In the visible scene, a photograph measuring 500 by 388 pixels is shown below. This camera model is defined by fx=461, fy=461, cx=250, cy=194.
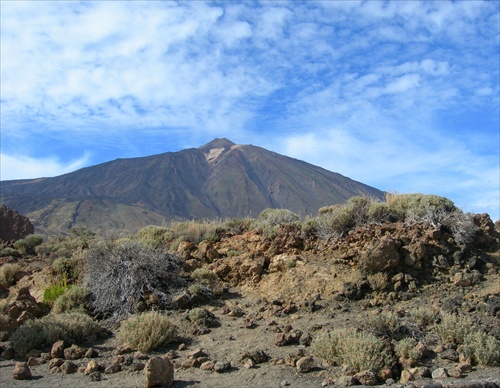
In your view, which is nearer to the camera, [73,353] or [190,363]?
[190,363]

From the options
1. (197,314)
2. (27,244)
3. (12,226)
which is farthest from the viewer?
(12,226)

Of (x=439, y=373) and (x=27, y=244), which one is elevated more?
(x=27, y=244)

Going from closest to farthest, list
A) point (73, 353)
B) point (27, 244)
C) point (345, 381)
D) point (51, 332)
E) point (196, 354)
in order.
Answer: point (345, 381), point (196, 354), point (73, 353), point (51, 332), point (27, 244)

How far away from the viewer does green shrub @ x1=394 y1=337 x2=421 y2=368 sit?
5.43 metres

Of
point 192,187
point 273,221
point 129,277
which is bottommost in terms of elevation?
point 129,277


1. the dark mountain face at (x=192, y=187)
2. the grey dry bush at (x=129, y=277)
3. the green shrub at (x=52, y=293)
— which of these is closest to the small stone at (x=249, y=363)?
the grey dry bush at (x=129, y=277)

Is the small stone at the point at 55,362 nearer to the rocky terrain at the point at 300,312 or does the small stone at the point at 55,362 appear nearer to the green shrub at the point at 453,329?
the rocky terrain at the point at 300,312

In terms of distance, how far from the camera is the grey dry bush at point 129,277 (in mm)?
8711

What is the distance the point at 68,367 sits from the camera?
5.89 meters

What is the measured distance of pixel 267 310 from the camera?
8039mm

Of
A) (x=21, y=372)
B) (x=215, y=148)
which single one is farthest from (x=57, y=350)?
(x=215, y=148)

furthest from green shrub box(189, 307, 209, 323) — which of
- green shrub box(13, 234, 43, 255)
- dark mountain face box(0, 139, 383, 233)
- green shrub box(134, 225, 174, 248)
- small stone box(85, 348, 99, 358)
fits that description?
dark mountain face box(0, 139, 383, 233)

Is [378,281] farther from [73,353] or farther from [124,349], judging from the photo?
[73,353]

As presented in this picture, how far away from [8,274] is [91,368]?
22.4 ft
